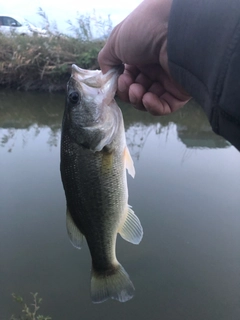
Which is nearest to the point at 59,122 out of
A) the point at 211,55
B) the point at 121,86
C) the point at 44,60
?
the point at 44,60

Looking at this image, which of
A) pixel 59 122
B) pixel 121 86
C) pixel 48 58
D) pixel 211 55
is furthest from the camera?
pixel 48 58

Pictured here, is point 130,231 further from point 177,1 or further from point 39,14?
point 39,14

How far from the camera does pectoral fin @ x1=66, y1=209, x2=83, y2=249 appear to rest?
4.91 feet

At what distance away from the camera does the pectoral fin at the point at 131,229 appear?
154cm

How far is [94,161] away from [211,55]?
67 cm

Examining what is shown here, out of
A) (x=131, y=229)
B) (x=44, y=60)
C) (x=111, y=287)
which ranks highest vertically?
(x=131, y=229)

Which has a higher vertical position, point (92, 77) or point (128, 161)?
point (92, 77)

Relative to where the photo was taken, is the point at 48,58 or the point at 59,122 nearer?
the point at 59,122

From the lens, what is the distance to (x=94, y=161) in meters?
1.42

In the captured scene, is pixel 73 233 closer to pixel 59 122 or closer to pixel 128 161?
pixel 128 161

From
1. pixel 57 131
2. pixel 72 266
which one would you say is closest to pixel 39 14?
pixel 57 131

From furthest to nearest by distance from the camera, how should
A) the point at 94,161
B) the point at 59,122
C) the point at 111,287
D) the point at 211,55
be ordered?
the point at 59,122 < the point at 111,287 < the point at 94,161 < the point at 211,55

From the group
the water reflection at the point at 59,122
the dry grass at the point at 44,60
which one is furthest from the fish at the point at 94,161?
the dry grass at the point at 44,60

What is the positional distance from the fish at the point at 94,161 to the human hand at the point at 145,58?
0.10m
